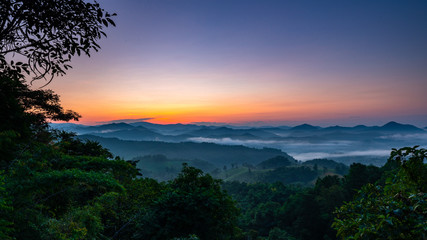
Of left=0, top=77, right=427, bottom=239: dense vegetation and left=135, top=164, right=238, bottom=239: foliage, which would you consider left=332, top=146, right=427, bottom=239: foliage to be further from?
left=135, top=164, right=238, bottom=239: foliage

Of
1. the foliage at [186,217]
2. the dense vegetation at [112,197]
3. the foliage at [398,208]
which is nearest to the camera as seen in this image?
the foliage at [398,208]

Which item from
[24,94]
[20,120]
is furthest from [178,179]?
[24,94]

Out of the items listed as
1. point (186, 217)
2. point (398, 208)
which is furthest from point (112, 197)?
point (398, 208)

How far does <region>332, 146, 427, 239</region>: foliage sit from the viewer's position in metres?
2.68

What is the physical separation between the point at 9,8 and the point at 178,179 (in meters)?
12.5

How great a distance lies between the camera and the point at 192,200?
11.4m

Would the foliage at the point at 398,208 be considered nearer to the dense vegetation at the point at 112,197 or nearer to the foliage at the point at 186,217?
the dense vegetation at the point at 112,197

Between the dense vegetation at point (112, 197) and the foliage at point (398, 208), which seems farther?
the dense vegetation at point (112, 197)

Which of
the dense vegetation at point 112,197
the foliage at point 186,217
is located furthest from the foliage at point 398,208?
the foliage at point 186,217

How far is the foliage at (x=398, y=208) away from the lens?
268 cm

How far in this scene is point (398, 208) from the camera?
9.64 feet

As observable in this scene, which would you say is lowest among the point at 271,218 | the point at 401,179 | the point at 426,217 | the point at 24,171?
the point at 271,218

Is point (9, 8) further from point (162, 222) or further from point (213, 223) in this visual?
point (213, 223)

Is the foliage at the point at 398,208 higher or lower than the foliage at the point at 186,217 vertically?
higher
